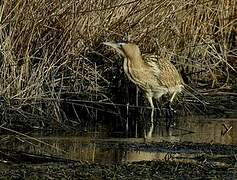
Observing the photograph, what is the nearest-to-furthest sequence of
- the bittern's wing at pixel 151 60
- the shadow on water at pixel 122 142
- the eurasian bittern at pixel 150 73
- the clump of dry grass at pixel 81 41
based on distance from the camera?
the shadow on water at pixel 122 142 → the clump of dry grass at pixel 81 41 → the eurasian bittern at pixel 150 73 → the bittern's wing at pixel 151 60

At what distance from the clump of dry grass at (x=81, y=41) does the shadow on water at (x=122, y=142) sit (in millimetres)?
717

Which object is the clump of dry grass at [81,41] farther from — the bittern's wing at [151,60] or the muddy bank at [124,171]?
the muddy bank at [124,171]

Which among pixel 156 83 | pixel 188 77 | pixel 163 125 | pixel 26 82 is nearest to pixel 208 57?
pixel 188 77

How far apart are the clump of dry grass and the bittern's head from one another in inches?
11.0

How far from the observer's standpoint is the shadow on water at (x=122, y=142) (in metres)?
6.96

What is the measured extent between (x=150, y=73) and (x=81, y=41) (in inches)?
35.8

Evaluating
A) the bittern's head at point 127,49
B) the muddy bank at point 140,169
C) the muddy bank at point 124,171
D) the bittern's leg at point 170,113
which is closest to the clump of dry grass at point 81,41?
the bittern's head at point 127,49

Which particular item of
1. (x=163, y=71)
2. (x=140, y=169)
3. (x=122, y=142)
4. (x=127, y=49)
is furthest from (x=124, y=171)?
(x=163, y=71)

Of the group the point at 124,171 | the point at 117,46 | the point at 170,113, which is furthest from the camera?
the point at 170,113

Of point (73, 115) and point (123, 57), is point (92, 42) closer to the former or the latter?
point (123, 57)

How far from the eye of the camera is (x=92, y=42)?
9.52 m

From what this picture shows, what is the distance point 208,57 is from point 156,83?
150cm

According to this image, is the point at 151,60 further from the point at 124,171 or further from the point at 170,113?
the point at 124,171

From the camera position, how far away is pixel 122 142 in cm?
770
